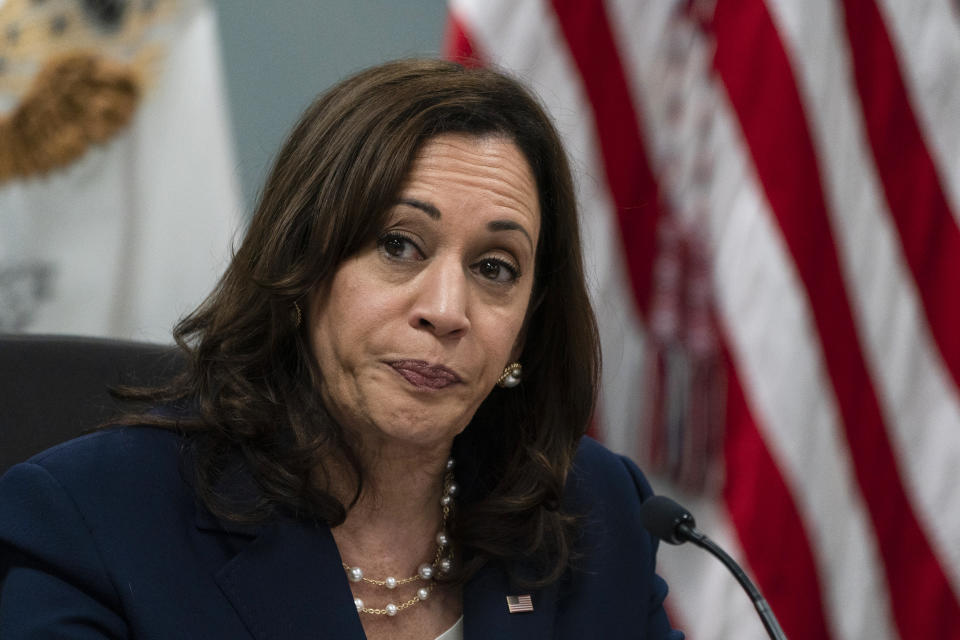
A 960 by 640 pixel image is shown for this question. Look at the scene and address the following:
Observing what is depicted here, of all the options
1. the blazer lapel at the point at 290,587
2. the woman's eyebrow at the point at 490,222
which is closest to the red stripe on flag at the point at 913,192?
the woman's eyebrow at the point at 490,222

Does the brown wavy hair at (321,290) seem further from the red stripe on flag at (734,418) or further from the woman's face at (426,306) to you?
the red stripe on flag at (734,418)

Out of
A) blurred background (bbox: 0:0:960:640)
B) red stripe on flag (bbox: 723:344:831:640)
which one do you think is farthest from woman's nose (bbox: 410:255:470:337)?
red stripe on flag (bbox: 723:344:831:640)

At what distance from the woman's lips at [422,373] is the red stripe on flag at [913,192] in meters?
1.30

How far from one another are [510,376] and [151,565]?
1.77 ft

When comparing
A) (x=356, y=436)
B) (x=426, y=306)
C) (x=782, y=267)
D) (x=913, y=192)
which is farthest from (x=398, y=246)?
(x=913, y=192)

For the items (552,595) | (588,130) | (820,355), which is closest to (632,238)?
(588,130)

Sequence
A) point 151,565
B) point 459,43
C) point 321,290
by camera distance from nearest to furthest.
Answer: point 151,565, point 321,290, point 459,43

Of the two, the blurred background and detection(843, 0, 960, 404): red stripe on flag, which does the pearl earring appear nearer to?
the blurred background

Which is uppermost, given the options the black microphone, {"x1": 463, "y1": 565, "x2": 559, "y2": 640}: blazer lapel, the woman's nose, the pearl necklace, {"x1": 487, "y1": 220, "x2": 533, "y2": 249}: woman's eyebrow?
{"x1": 487, "y1": 220, "x2": 533, "y2": 249}: woman's eyebrow

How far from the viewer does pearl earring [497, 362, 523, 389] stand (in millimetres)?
1528

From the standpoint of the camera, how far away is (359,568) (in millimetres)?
1394

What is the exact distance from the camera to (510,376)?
1.54 meters

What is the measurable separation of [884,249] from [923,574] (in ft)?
2.12

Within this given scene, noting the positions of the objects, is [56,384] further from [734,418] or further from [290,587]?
[734,418]
